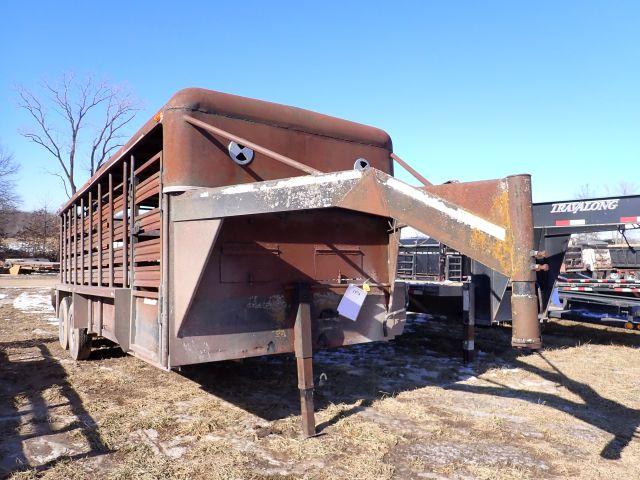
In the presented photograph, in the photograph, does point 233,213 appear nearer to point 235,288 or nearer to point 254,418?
point 235,288

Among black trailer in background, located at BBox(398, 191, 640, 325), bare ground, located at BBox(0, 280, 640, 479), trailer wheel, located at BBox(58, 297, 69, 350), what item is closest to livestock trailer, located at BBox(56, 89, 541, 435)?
bare ground, located at BBox(0, 280, 640, 479)

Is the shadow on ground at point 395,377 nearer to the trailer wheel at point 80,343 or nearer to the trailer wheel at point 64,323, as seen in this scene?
the trailer wheel at point 80,343

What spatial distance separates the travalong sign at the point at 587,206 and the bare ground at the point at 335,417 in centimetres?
199

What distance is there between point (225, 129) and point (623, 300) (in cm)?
682

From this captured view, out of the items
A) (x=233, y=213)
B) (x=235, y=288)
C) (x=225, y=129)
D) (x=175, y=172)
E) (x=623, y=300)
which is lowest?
(x=623, y=300)

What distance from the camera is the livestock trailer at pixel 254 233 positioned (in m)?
2.87

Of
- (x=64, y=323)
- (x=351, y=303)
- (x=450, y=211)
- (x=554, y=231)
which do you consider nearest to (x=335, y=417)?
(x=351, y=303)

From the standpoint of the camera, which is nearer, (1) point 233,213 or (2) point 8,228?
(1) point 233,213

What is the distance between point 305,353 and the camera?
3826 mm

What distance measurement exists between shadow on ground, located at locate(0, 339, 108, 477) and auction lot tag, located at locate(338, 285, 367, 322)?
201 cm

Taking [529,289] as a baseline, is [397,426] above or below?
below

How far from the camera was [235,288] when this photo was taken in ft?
12.2

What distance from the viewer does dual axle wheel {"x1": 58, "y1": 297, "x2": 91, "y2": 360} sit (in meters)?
6.41

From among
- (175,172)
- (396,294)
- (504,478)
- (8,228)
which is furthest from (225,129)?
(8,228)
